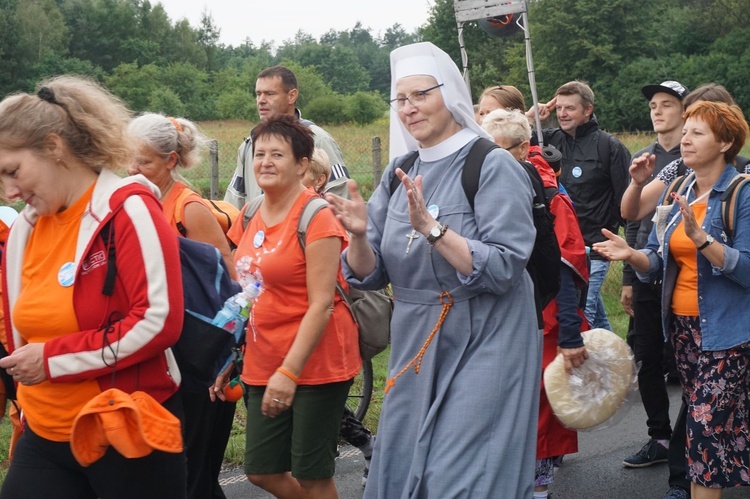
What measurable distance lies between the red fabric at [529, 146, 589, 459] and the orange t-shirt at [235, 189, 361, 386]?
1.23m

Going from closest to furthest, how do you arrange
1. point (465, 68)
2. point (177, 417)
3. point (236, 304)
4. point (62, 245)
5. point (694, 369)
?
point (62, 245)
point (177, 417)
point (236, 304)
point (694, 369)
point (465, 68)

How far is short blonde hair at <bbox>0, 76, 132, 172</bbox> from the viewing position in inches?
116

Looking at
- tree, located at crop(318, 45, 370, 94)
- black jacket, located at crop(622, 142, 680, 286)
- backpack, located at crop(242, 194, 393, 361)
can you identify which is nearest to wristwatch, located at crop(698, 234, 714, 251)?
black jacket, located at crop(622, 142, 680, 286)

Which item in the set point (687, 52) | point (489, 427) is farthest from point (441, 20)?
point (489, 427)

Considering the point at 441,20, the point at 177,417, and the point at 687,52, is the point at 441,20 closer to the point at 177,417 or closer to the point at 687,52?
the point at 687,52

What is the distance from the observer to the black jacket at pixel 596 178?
717cm

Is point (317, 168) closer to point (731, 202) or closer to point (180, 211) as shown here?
point (180, 211)

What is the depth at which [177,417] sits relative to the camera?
321cm

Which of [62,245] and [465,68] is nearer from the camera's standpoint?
[62,245]

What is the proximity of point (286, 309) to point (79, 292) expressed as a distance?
3.96ft

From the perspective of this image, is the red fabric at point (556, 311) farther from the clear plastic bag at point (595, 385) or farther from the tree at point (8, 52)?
the tree at point (8, 52)

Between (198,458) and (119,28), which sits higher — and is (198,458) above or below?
below

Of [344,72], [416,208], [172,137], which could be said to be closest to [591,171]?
[172,137]

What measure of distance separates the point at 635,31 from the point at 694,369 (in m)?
61.0
